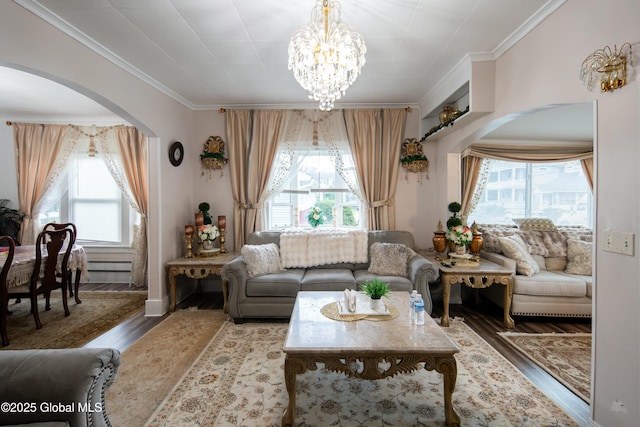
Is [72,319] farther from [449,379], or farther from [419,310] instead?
[449,379]

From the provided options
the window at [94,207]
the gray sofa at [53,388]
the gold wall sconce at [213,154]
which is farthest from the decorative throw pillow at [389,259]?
the window at [94,207]

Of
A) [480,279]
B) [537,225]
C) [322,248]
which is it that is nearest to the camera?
[480,279]

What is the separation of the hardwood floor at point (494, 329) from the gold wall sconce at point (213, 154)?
1.96 m

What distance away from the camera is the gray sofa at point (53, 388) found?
44.9 inches

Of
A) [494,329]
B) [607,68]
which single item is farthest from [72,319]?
[607,68]

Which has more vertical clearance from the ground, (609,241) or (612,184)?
(612,184)

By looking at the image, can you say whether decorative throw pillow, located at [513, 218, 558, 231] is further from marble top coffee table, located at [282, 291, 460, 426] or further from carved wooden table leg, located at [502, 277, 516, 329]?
marble top coffee table, located at [282, 291, 460, 426]

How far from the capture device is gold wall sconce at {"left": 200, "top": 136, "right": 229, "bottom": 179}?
4.28 metres

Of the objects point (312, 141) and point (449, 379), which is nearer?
point (449, 379)

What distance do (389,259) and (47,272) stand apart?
13.2ft

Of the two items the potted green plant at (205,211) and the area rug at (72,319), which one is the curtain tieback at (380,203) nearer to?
the potted green plant at (205,211)

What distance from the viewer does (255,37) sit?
2.53 m

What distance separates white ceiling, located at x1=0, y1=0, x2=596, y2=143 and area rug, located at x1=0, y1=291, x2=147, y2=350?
280cm

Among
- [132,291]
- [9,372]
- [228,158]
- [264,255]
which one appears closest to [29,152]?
[132,291]
